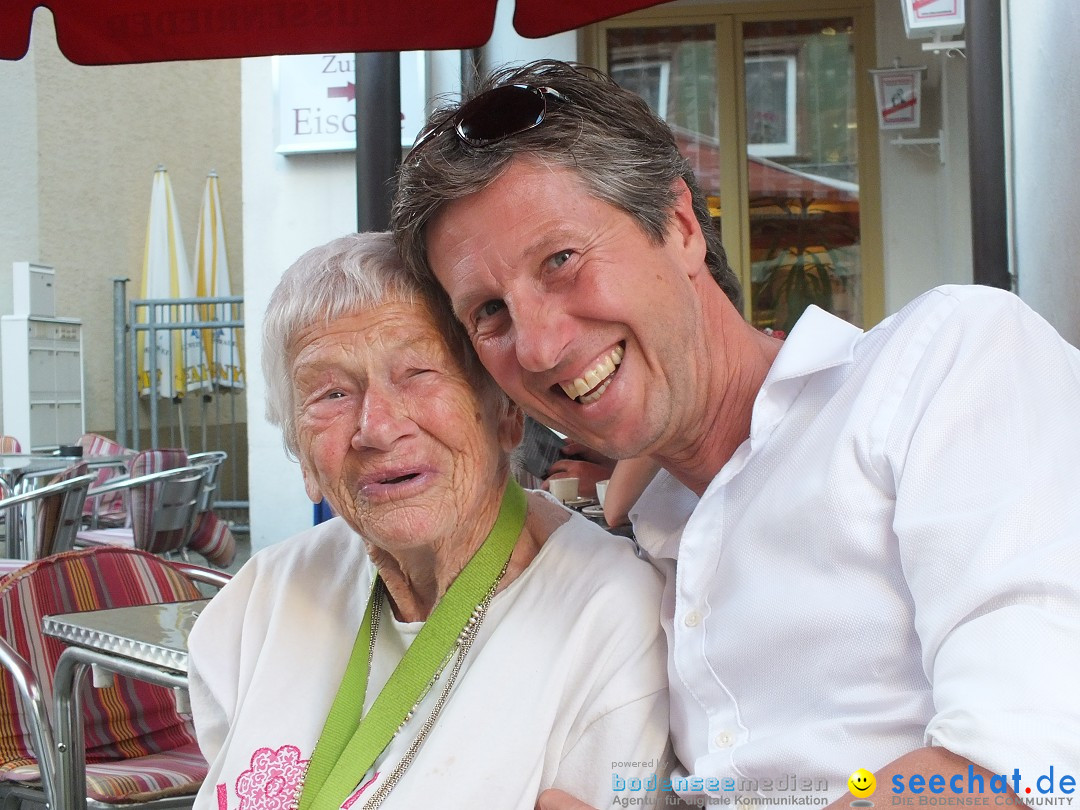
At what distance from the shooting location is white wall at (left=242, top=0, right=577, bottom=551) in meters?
7.34

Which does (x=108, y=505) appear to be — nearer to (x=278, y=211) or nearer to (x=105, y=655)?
(x=278, y=211)

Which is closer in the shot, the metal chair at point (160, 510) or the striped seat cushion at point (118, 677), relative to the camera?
the striped seat cushion at point (118, 677)

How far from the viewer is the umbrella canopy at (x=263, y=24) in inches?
108

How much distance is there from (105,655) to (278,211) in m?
5.63

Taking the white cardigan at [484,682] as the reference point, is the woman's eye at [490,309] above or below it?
above

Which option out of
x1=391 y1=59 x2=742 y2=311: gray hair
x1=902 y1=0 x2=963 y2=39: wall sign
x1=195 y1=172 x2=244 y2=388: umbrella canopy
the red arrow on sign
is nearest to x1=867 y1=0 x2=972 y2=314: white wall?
x1=902 y1=0 x2=963 y2=39: wall sign

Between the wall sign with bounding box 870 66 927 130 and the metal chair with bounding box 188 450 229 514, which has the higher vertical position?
the wall sign with bounding box 870 66 927 130

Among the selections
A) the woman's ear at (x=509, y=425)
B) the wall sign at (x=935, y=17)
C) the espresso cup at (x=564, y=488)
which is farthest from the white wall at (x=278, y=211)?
the woman's ear at (x=509, y=425)

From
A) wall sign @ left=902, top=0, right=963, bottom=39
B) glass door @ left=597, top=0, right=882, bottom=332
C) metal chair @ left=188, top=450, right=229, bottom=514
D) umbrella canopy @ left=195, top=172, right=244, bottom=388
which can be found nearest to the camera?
wall sign @ left=902, top=0, right=963, bottom=39

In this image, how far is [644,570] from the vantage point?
5.88 feet

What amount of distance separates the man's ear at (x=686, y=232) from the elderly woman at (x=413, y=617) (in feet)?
1.22

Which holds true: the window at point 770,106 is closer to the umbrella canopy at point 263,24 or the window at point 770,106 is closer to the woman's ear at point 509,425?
the umbrella canopy at point 263,24

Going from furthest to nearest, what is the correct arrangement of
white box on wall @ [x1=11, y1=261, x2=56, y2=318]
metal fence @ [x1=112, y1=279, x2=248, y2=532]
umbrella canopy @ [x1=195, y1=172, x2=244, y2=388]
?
umbrella canopy @ [x1=195, y1=172, x2=244, y2=388] → white box on wall @ [x1=11, y1=261, x2=56, y2=318] → metal fence @ [x1=112, y1=279, x2=248, y2=532]

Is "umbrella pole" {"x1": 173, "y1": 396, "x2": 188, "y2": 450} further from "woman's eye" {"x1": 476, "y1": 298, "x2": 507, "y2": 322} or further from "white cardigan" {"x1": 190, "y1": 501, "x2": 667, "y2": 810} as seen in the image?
"woman's eye" {"x1": 476, "y1": 298, "x2": 507, "y2": 322}
